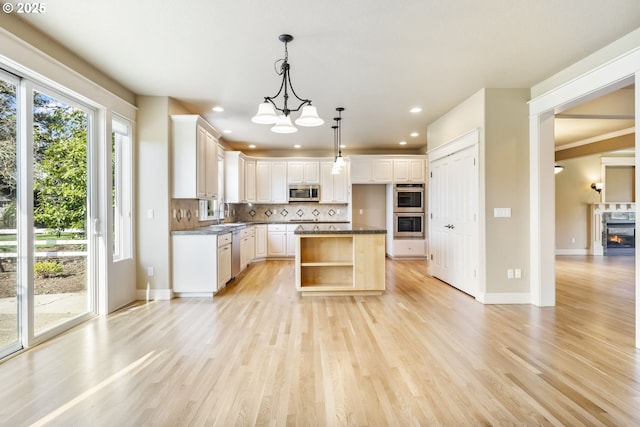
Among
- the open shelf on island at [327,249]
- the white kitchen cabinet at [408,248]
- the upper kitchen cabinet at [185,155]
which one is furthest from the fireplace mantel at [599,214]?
the upper kitchen cabinet at [185,155]

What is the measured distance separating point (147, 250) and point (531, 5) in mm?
4740

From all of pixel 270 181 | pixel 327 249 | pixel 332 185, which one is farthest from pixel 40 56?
pixel 332 185

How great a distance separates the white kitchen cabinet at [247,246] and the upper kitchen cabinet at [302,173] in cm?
161

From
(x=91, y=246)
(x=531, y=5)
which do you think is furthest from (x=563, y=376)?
(x=91, y=246)

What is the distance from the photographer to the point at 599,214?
26.4ft

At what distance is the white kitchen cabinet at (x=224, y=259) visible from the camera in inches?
179

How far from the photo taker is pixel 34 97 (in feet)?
9.32

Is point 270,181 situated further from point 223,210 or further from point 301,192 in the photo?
point 223,210

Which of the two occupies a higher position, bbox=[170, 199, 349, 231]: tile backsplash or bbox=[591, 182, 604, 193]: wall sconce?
bbox=[591, 182, 604, 193]: wall sconce

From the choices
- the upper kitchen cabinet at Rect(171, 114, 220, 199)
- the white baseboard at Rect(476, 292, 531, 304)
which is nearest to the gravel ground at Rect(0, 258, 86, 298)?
the upper kitchen cabinet at Rect(171, 114, 220, 199)

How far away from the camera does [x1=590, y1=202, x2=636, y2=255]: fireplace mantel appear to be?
8.02 meters

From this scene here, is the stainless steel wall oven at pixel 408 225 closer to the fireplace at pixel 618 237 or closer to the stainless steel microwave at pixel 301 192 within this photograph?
the stainless steel microwave at pixel 301 192

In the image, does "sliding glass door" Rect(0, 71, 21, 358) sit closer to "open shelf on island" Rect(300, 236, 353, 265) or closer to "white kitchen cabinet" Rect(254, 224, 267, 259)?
"open shelf on island" Rect(300, 236, 353, 265)

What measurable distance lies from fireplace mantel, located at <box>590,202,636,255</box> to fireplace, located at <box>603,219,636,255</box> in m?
0.14
